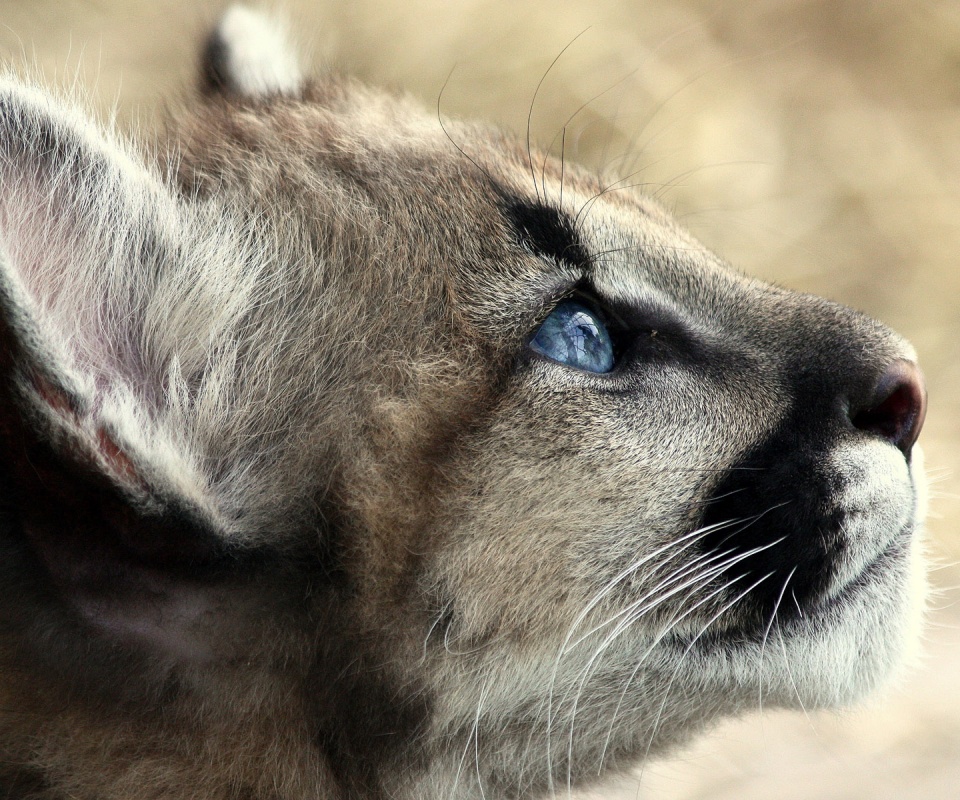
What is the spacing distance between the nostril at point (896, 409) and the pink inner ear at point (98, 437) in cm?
135

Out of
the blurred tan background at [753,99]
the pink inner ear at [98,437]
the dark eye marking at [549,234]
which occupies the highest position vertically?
the blurred tan background at [753,99]

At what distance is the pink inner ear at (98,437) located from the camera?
1.59m

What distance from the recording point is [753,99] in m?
6.49

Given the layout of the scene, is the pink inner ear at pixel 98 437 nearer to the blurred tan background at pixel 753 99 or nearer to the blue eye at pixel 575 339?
the blue eye at pixel 575 339

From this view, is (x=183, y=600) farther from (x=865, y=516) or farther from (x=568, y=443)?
(x=865, y=516)

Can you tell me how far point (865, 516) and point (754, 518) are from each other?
217 millimetres

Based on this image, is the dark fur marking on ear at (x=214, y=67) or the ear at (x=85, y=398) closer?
the ear at (x=85, y=398)

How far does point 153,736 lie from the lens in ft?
6.24

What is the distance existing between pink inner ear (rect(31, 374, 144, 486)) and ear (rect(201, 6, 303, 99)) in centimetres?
157

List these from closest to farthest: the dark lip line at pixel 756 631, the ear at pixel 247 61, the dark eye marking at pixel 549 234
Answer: the dark lip line at pixel 756 631
the dark eye marking at pixel 549 234
the ear at pixel 247 61

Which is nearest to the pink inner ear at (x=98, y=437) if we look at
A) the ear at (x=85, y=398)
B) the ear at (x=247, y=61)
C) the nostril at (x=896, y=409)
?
the ear at (x=85, y=398)

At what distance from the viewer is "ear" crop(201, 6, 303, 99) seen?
3.13 metres

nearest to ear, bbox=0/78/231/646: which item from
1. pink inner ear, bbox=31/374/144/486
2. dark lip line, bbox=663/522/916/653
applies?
pink inner ear, bbox=31/374/144/486

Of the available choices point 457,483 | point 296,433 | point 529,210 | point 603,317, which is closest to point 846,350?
point 603,317
